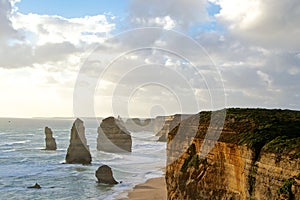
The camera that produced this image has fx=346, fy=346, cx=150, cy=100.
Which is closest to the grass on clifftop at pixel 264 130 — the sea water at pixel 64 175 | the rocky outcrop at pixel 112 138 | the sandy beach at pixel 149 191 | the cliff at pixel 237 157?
the cliff at pixel 237 157

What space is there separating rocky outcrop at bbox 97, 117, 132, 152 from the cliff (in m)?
57.9

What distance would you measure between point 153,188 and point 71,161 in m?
26.9

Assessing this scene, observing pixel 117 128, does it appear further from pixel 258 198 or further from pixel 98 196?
pixel 258 198

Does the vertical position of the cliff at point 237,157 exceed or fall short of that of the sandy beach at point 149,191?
it exceeds it

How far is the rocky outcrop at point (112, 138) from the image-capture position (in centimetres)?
8575

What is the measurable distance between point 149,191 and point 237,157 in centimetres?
2379

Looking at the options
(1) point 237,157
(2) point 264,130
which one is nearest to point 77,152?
(1) point 237,157

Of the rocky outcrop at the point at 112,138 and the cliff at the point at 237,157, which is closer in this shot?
the cliff at the point at 237,157

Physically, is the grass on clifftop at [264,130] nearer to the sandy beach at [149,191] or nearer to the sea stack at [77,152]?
the sandy beach at [149,191]

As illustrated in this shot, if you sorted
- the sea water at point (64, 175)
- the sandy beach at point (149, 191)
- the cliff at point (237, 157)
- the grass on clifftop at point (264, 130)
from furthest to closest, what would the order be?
the sea water at point (64, 175) → the sandy beach at point (149, 191) → the grass on clifftop at point (264, 130) → the cliff at point (237, 157)

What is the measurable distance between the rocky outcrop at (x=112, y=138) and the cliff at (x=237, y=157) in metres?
57.9

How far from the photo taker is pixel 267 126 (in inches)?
842

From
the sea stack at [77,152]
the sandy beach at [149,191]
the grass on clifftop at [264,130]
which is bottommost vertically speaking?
the sandy beach at [149,191]

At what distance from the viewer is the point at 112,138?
88938 millimetres
